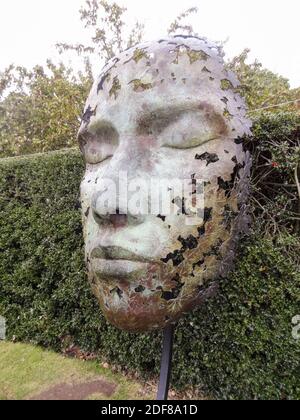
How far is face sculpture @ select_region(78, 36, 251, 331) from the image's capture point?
73.2 inches

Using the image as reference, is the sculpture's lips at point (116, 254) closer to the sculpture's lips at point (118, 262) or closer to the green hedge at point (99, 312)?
the sculpture's lips at point (118, 262)

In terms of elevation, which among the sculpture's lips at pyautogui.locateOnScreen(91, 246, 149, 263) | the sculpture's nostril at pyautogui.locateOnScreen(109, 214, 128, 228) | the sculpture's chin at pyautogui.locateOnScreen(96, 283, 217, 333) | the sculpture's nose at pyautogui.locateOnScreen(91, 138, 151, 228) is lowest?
the sculpture's chin at pyautogui.locateOnScreen(96, 283, 217, 333)

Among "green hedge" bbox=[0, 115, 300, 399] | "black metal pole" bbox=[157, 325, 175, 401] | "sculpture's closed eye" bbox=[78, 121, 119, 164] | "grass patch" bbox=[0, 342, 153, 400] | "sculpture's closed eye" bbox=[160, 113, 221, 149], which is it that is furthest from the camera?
"grass patch" bbox=[0, 342, 153, 400]

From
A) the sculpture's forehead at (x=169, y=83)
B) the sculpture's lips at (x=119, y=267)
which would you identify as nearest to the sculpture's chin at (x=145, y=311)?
the sculpture's lips at (x=119, y=267)

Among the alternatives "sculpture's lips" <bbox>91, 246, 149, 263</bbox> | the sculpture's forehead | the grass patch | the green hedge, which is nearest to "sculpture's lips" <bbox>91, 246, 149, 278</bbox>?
"sculpture's lips" <bbox>91, 246, 149, 263</bbox>

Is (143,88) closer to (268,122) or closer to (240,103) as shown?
(240,103)

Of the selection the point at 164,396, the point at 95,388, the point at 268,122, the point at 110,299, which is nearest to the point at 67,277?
the point at 95,388

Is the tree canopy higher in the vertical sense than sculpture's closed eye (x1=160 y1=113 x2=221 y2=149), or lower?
higher

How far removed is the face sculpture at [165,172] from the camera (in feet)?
6.10

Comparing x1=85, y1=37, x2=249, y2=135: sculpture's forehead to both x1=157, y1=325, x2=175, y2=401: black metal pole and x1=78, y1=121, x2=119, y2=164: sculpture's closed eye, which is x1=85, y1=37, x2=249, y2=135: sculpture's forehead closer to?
x1=78, y1=121, x2=119, y2=164: sculpture's closed eye

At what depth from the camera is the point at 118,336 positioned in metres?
4.27

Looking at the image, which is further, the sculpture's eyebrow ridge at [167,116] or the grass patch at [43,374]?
the grass patch at [43,374]

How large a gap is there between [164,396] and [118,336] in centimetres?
194

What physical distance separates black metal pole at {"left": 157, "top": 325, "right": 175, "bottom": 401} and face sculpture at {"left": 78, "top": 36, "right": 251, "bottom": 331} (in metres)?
0.55
